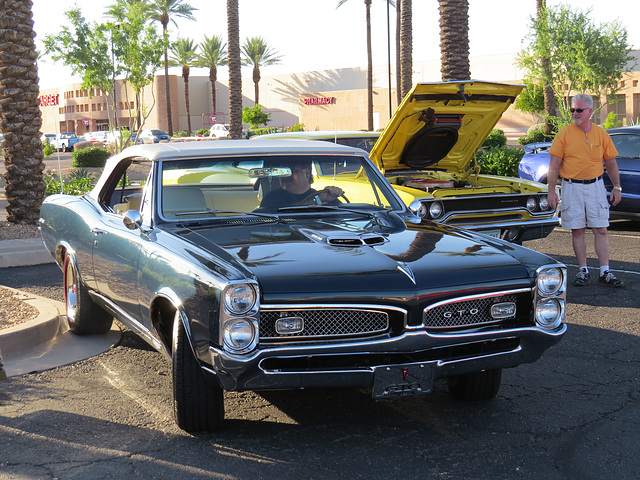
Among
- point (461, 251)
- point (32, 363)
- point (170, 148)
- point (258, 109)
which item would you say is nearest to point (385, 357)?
point (461, 251)

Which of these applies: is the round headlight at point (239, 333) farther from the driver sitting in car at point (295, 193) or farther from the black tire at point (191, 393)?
the driver sitting in car at point (295, 193)

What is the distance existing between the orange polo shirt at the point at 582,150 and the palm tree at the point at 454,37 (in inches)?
339

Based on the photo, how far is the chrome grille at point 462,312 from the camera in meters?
3.88

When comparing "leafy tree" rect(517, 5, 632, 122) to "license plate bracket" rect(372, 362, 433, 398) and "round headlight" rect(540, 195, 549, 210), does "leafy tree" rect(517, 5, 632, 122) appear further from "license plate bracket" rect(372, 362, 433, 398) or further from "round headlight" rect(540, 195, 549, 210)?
"license plate bracket" rect(372, 362, 433, 398)

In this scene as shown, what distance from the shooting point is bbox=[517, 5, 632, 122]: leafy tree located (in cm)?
3619

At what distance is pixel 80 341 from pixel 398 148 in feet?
14.6

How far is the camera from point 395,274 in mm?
3842

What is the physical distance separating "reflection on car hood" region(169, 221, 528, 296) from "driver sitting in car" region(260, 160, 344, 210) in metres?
0.42

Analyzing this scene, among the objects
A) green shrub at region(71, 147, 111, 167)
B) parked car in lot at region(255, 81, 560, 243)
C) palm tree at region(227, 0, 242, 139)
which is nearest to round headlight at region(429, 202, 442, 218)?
parked car in lot at region(255, 81, 560, 243)

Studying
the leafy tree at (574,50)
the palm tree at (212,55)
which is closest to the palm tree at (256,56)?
the palm tree at (212,55)

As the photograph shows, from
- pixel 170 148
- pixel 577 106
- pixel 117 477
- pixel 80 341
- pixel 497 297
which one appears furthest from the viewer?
pixel 577 106

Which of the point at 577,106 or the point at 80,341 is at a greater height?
the point at 577,106

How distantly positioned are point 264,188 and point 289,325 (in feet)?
5.50

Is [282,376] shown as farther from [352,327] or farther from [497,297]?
[497,297]
